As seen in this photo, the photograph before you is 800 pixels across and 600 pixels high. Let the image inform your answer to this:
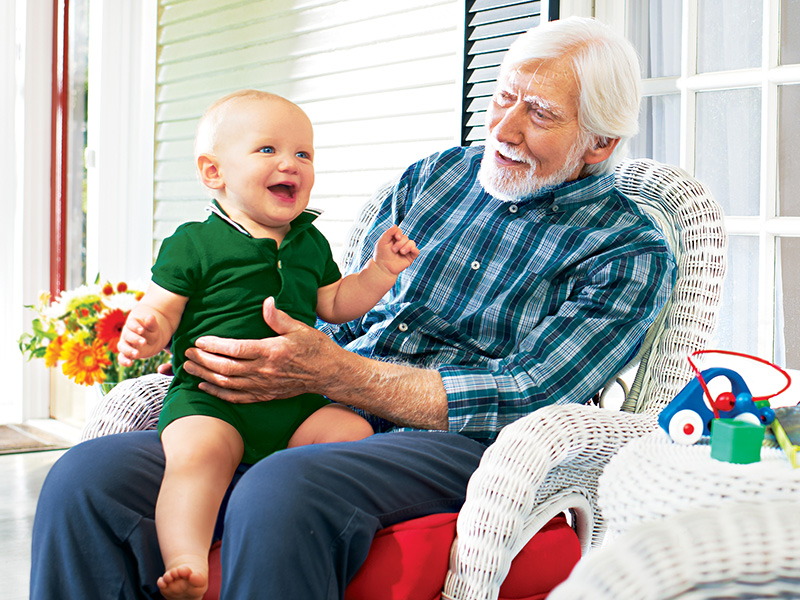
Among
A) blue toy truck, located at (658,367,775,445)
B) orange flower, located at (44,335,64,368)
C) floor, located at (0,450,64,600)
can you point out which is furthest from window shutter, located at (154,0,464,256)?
blue toy truck, located at (658,367,775,445)

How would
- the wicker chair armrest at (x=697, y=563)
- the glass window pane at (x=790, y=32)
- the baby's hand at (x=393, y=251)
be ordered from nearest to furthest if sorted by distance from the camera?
the wicker chair armrest at (x=697, y=563), the baby's hand at (x=393, y=251), the glass window pane at (x=790, y=32)

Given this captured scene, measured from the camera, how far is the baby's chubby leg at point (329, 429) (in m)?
1.46

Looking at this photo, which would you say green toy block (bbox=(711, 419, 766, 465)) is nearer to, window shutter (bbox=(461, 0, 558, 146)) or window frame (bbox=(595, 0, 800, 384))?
window frame (bbox=(595, 0, 800, 384))

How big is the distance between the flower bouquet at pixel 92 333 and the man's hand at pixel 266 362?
1101 mm

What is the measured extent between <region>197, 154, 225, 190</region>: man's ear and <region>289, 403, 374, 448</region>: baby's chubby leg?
47 cm

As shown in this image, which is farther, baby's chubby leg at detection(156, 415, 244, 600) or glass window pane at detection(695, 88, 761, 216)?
glass window pane at detection(695, 88, 761, 216)

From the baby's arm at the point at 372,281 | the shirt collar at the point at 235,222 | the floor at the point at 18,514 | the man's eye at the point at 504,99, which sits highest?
the man's eye at the point at 504,99

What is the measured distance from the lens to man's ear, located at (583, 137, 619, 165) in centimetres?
184

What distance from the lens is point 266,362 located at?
140cm

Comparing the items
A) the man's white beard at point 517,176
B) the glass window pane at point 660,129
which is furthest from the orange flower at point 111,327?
the glass window pane at point 660,129

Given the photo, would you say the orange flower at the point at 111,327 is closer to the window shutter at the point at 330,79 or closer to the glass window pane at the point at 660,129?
the window shutter at the point at 330,79

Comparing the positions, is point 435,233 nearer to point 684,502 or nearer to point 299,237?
point 299,237

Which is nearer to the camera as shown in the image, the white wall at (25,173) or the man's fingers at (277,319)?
the man's fingers at (277,319)

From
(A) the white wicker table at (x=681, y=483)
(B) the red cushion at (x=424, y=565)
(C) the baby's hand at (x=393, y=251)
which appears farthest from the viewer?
(C) the baby's hand at (x=393, y=251)
